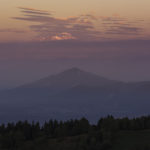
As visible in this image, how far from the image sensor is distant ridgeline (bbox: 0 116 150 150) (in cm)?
6172

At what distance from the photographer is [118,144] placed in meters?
62.6

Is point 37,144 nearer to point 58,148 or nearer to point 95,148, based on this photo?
point 58,148

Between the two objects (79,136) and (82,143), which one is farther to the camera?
(79,136)

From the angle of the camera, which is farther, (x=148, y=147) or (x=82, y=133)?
(x=82, y=133)

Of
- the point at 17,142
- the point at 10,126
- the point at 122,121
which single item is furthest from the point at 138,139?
the point at 10,126

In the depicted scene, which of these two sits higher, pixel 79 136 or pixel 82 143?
pixel 79 136

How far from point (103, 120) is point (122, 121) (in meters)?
4.46

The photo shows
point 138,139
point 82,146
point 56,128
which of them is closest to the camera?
point 82,146

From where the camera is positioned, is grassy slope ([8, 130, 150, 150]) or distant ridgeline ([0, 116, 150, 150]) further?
distant ridgeline ([0, 116, 150, 150])

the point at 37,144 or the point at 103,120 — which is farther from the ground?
the point at 103,120

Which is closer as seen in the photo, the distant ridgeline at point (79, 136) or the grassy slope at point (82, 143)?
the grassy slope at point (82, 143)

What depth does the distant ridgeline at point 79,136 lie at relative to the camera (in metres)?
61.7

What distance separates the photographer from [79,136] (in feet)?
231

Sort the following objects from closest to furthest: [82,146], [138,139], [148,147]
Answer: [148,147], [82,146], [138,139]
